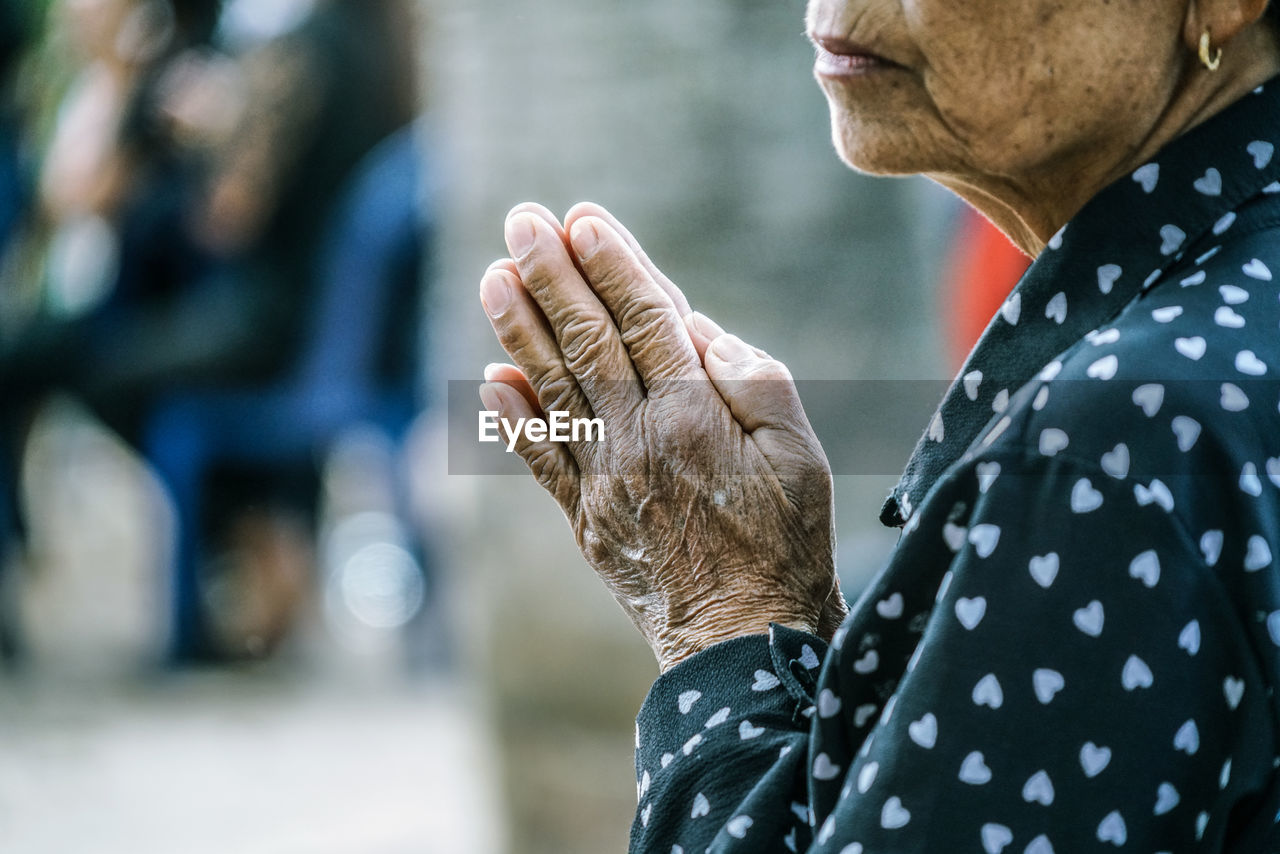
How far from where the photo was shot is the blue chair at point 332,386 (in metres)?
4.88

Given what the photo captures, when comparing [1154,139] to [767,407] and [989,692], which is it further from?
[989,692]

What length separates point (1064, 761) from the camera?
89 centimetres

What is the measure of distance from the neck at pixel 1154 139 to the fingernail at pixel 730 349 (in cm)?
22

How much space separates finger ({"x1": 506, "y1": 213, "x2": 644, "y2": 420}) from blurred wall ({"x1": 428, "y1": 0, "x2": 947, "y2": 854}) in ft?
6.26

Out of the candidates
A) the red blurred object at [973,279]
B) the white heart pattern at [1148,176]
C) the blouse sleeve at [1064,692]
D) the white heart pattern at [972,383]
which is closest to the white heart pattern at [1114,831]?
the blouse sleeve at [1064,692]

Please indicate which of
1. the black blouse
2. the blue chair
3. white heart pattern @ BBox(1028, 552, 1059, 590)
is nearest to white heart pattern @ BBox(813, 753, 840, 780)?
the black blouse

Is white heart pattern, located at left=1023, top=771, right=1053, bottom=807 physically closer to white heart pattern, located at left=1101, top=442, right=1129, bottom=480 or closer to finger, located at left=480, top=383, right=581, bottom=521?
white heart pattern, located at left=1101, top=442, right=1129, bottom=480

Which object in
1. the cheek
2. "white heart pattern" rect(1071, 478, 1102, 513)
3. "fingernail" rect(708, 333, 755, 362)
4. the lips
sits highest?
the lips

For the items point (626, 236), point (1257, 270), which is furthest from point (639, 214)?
point (1257, 270)

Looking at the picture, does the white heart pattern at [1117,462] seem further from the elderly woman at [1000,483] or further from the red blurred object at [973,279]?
the red blurred object at [973,279]

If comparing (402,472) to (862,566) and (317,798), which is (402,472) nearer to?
(317,798)

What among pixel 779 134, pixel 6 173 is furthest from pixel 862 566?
pixel 6 173

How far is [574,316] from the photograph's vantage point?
1.23 meters

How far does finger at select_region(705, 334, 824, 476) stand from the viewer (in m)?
1.23
